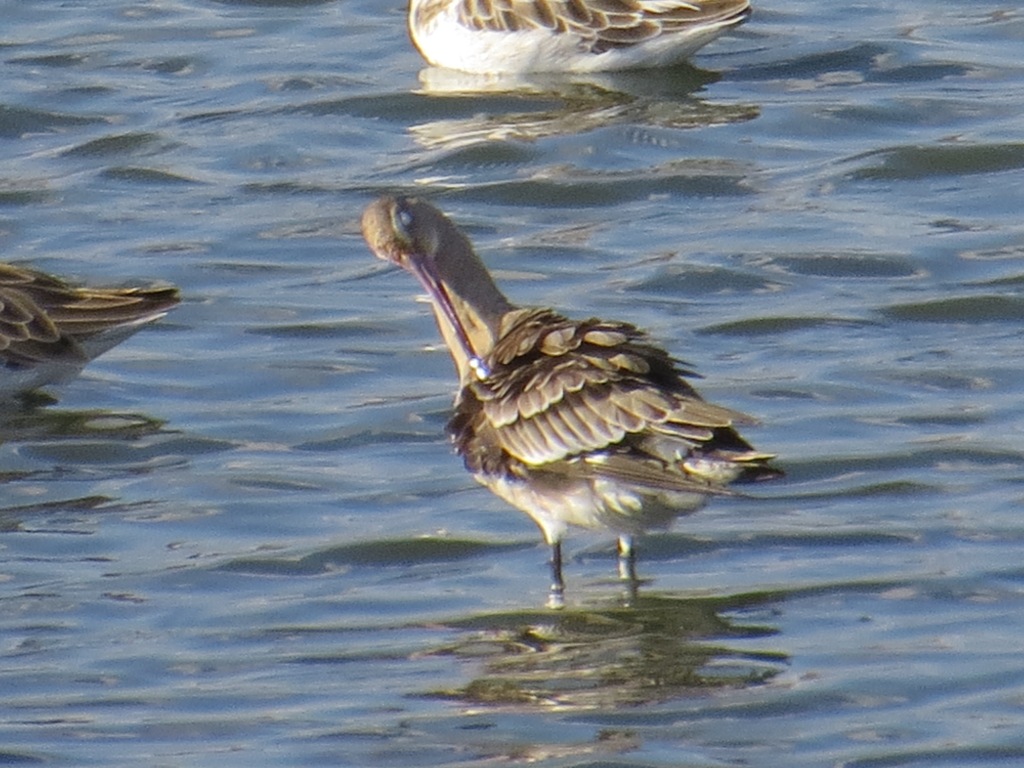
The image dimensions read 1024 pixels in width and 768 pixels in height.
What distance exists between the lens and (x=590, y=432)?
8.17m

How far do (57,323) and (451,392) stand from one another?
1.75 meters

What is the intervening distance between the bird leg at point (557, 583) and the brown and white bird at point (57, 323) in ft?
11.0

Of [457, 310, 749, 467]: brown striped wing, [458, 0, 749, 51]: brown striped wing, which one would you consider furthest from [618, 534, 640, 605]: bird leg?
[458, 0, 749, 51]: brown striped wing

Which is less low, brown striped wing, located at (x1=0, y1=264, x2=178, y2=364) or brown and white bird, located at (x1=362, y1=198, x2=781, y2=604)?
brown and white bird, located at (x1=362, y1=198, x2=781, y2=604)

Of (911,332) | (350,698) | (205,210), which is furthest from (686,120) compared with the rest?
(350,698)

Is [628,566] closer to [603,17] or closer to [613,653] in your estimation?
[613,653]

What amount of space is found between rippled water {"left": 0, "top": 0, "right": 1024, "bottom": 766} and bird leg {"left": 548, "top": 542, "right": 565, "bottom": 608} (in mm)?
66

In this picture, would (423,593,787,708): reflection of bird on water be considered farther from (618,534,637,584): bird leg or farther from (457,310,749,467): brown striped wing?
(457,310,749,467): brown striped wing

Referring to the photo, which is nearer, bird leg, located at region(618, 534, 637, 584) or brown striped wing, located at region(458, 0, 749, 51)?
bird leg, located at region(618, 534, 637, 584)

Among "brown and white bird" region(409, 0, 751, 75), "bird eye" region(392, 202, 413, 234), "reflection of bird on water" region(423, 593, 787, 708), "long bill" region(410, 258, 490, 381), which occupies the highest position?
"bird eye" region(392, 202, 413, 234)

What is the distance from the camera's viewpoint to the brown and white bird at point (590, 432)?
795 cm

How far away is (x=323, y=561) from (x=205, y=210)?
16.7 ft

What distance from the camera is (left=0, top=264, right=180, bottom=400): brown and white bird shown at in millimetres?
11375

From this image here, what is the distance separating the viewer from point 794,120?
594 inches
